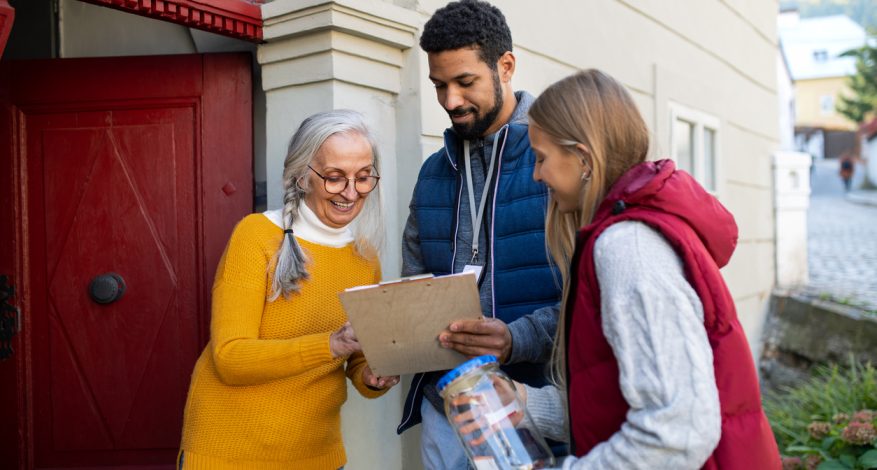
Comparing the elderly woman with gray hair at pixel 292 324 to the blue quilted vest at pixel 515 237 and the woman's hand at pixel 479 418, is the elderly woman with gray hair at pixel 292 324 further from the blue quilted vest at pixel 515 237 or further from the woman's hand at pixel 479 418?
the woman's hand at pixel 479 418

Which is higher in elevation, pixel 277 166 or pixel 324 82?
pixel 324 82

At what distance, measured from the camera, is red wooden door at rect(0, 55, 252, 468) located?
2955 mm

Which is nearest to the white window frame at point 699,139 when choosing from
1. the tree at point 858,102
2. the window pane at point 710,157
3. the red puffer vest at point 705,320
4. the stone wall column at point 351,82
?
the window pane at point 710,157

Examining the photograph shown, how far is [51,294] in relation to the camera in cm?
296

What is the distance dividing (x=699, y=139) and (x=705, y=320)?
5.36 meters

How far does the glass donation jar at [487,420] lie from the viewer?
4.83ft

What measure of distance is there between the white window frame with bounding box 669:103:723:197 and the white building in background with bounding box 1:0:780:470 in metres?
0.01

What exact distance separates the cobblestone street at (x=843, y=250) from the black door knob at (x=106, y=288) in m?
6.65

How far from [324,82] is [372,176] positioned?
28.5 inches

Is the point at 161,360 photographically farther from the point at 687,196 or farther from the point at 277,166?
the point at 687,196

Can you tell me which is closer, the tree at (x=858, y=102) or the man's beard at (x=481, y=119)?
the man's beard at (x=481, y=119)

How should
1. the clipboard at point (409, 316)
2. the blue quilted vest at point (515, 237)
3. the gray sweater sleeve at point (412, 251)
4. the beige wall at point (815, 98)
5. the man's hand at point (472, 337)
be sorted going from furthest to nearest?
the beige wall at point (815, 98) < the gray sweater sleeve at point (412, 251) < the blue quilted vest at point (515, 237) < the man's hand at point (472, 337) < the clipboard at point (409, 316)

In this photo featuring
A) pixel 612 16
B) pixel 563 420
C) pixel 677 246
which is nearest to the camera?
pixel 677 246

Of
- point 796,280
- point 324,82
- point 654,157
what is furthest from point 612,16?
point 796,280
